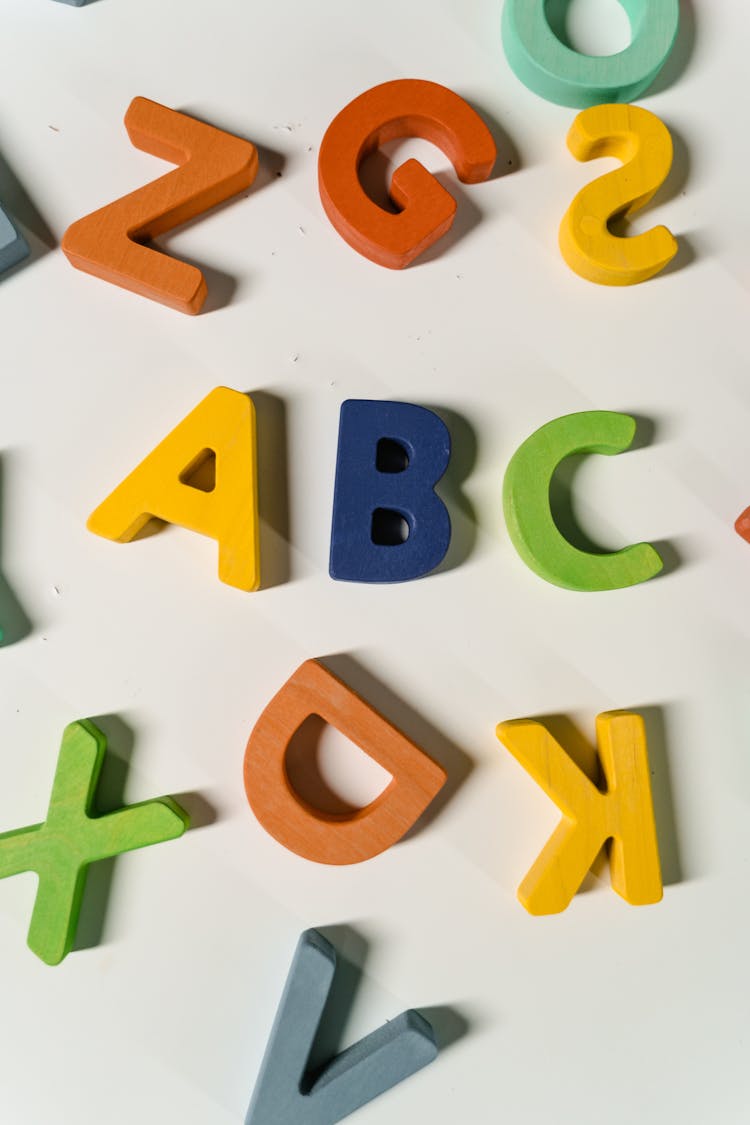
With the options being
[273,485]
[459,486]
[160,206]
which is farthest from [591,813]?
[160,206]

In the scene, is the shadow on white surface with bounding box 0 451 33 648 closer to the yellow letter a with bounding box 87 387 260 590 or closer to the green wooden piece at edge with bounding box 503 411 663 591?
the yellow letter a with bounding box 87 387 260 590

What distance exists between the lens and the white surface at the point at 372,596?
876mm

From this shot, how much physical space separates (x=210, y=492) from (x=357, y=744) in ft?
0.97

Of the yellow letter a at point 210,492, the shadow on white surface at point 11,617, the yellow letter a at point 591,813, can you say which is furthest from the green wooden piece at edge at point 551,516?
the shadow on white surface at point 11,617

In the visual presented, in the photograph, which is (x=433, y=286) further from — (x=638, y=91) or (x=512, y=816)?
(x=512, y=816)

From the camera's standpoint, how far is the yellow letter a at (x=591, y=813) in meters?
0.86

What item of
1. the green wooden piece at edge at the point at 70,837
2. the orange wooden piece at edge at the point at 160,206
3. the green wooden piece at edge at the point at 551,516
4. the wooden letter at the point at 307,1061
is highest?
the orange wooden piece at edge at the point at 160,206

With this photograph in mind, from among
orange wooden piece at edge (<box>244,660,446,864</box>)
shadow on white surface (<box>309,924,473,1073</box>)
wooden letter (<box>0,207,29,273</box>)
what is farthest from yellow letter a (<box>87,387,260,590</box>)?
shadow on white surface (<box>309,924,473,1073</box>)

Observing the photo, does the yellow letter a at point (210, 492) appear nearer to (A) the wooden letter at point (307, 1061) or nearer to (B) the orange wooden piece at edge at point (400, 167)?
(B) the orange wooden piece at edge at point (400, 167)

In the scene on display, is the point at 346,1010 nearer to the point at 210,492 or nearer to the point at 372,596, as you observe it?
the point at 372,596

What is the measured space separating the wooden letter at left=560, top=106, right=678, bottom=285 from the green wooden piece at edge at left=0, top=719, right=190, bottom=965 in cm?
72

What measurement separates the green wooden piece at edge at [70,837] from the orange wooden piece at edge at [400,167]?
59 centimetres

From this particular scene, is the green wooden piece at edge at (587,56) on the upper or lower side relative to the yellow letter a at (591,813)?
upper

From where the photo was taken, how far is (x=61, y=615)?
877mm
